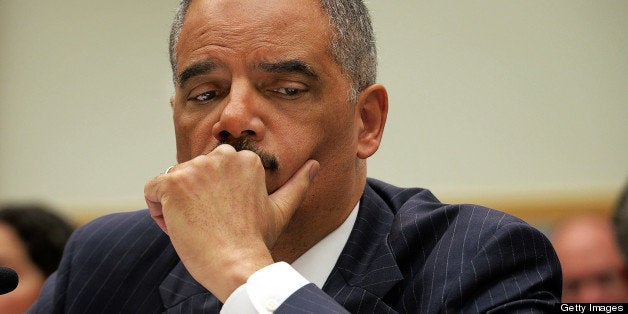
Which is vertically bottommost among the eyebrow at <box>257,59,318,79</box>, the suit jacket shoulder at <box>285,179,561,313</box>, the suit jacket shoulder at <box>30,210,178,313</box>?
the suit jacket shoulder at <box>30,210,178,313</box>

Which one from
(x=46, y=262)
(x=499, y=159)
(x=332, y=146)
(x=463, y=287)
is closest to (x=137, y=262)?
(x=332, y=146)

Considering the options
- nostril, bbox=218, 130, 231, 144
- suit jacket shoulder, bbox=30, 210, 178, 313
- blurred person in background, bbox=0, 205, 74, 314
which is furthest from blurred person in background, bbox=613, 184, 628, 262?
blurred person in background, bbox=0, 205, 74, 314

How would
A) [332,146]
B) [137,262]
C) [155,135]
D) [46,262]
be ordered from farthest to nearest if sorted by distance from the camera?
[155,135] → [46,262] → [137,262] → [332,146]

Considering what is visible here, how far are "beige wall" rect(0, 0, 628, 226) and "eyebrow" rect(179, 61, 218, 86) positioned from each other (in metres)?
2.90

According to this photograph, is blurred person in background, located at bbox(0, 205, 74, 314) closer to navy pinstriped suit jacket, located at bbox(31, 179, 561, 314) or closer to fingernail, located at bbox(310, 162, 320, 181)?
navy pinstriped suit jacket, located at bbox(31, 179, 561, 314)

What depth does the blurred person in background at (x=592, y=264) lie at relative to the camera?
11.6ft

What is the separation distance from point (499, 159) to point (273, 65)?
10.1ft

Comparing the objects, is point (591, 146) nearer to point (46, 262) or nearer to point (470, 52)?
point (470, 52)

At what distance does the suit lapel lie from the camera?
212cm

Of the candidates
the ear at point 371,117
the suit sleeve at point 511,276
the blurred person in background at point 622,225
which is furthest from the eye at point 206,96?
the blurred person in background at point 622,225

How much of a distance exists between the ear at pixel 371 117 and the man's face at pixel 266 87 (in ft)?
0.39

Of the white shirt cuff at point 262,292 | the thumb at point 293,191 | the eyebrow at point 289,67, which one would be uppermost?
the eyebrow at point 289,67

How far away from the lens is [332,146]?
85.0 inches

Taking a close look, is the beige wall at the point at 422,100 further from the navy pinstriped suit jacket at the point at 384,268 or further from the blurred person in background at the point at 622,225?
the navy pinstriped suit jacket at the point at 384,268
